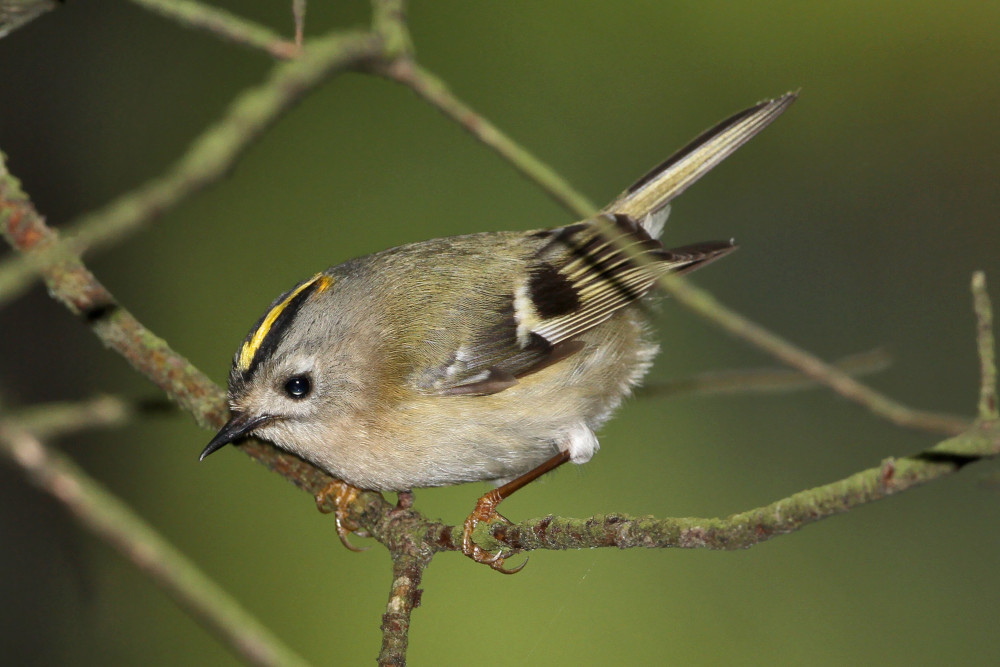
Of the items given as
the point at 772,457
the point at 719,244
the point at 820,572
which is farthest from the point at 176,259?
the point at 820,572

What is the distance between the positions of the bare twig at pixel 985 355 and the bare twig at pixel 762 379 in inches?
13.8

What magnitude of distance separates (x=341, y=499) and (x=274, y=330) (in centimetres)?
42

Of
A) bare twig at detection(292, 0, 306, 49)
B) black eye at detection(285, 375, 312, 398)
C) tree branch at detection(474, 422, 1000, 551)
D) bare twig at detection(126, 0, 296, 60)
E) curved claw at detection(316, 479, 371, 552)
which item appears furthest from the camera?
curved claw at detection(316, 479, 371, 552)

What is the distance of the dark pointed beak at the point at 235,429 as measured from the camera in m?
1.75

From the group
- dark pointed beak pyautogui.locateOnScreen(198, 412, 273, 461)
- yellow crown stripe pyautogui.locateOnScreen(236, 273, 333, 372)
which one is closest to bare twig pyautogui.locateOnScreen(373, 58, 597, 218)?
yellow crown stripe pyautogui.locateOnScreen(236, 273, 333, 372)

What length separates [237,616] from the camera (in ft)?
2.72

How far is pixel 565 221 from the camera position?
10.2 ft

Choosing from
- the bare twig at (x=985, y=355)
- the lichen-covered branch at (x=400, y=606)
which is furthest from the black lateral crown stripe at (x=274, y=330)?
the bare twig at (x=985, y=355)

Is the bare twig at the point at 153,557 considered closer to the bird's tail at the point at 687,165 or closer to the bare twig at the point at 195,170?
the bare twig at the point at 195,170

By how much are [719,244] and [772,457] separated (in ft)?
4.19

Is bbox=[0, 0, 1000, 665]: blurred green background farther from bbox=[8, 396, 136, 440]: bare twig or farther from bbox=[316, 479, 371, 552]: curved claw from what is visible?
bbox=[8, 396, 136, 440]: bare twig

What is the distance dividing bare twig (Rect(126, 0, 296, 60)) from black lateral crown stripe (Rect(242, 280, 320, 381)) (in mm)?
764

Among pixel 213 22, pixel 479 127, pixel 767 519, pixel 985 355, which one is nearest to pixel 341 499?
pixel 479 127

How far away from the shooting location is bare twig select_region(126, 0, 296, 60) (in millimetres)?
1116
